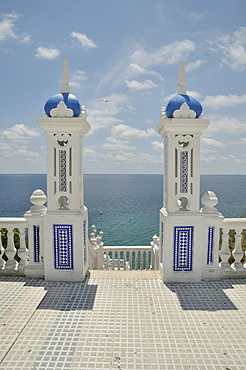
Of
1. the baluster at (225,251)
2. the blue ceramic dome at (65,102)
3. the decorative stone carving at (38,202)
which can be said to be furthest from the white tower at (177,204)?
the decorative stone carving at (38,202)

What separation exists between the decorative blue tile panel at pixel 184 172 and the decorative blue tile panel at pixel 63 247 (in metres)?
2.10

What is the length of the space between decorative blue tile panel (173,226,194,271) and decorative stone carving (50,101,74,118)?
269 centimetres

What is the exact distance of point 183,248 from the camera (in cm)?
470

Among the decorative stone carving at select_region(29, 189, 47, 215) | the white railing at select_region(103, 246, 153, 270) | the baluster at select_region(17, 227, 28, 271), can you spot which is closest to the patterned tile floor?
the baluster at select_region(17, 227, 28, 271)

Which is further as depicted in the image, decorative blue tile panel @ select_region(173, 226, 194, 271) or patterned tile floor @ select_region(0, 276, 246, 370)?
decorative blue tile panel @ select_region(173, 226, 194, 271)

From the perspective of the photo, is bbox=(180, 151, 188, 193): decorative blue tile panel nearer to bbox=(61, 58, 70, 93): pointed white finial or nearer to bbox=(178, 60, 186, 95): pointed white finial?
bbox=(178, 60, 186, 95): pointed white finial

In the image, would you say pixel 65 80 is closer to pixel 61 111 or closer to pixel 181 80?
pixel 61 111

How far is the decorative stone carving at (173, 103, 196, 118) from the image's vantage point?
4.50 meters

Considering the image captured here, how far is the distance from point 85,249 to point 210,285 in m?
2.31

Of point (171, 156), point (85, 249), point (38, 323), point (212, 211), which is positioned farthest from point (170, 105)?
point (38, 323)

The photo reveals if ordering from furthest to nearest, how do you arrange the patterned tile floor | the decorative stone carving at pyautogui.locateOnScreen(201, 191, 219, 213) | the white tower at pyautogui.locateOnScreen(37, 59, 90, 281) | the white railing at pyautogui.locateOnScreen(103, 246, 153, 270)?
the white railing at pyautogui.locateOnScreen(103, 246, 153, 270)
the decorative stone carving at pyautogui.locateOnScreen(201, 191, 219, 213)
the white tower at pyautogui.locateOnScreen(37, 59, 90, 281)
the patterned tile floor

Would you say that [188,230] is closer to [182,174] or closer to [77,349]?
[182,174]

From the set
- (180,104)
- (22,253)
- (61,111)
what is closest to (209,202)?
(180,104)

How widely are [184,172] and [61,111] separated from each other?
236 cm
